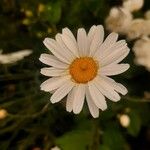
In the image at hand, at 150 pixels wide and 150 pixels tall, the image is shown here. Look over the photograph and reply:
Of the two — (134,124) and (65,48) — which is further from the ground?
(65,48)

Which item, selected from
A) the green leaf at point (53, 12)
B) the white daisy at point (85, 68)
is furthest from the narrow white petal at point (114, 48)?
the green leaf at point (53, 12)

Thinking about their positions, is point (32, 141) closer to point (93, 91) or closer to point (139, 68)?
point (139, 68)

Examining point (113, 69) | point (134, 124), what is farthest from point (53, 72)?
point (134, 124)

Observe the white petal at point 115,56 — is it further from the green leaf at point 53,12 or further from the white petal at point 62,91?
the green leaf at point 53,12

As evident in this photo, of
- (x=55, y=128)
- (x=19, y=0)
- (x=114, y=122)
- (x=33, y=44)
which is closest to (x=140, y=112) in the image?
(x=114, y=122)

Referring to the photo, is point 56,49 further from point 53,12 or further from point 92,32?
point 53,12

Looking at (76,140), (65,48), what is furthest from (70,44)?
(76,140)

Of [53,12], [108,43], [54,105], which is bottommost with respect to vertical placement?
[54,105]

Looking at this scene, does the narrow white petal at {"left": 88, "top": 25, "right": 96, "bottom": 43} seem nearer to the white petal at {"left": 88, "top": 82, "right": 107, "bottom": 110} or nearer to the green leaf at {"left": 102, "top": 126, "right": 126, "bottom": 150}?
the white petal at {"left": 88, "top": 82, "right": 107, "bottom": 110}

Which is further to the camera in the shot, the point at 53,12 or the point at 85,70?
the point at 53,12
